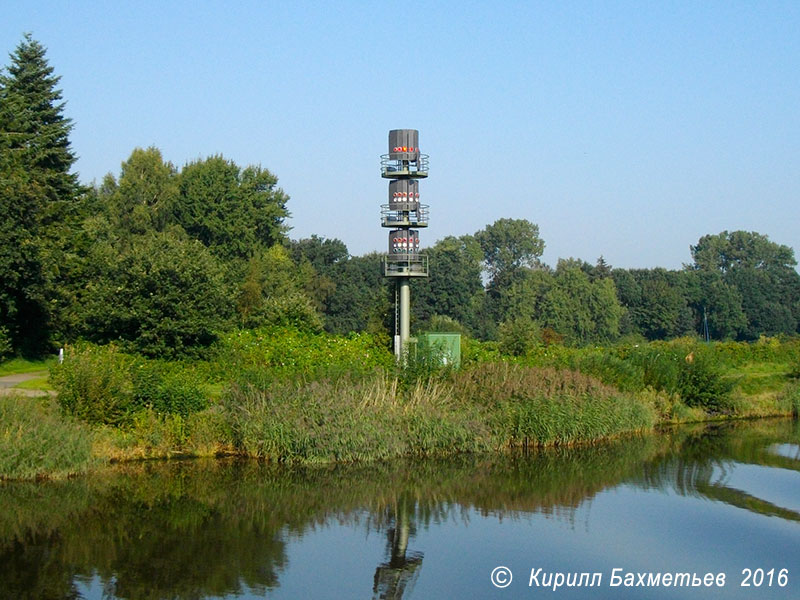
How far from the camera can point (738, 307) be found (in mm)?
88938

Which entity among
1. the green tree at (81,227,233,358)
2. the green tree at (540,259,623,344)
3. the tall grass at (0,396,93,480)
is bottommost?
the tall grass at (0,396,93,480)

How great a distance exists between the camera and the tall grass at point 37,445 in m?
19.8

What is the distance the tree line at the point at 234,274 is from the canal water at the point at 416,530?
1011cm

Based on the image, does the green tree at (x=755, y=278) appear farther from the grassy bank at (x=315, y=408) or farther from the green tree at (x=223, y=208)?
the grassy bank at (x=315, y=408)

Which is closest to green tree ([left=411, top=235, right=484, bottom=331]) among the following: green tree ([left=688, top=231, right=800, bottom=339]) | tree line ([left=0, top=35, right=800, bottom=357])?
tree line ([left=0, top=35, right=800, bottom=357])

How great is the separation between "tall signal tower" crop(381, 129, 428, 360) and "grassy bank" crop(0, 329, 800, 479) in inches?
285

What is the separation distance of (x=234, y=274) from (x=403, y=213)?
813 inches

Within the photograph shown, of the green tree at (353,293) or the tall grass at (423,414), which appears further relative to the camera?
the green tree at (353,293)

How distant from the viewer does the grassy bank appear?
21.6 m

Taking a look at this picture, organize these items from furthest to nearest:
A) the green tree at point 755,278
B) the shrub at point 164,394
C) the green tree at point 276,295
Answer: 1. the green tree at point 755,278
2. the green tree at point 276,295
3. the shrub at point 164,394

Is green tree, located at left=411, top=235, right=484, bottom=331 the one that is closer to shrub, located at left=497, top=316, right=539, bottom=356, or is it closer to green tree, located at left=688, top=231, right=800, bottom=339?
green tree, located at left=688, top=231, right=800, bottom=339

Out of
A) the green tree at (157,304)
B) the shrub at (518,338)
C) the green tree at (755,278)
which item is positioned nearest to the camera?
the green tree at (157,304)

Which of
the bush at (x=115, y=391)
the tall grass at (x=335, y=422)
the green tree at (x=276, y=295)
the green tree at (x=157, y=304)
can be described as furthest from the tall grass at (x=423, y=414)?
the green tree at (x=276, y=295)

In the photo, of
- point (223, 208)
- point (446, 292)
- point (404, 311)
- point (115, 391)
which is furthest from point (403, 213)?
point (446, 292)
